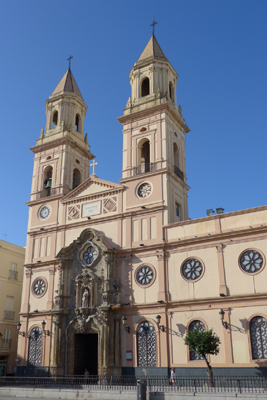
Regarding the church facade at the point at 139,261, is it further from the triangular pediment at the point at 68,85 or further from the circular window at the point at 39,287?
the triangular pediment at the point at 68,85

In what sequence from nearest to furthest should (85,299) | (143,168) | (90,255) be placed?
(85,299)
(90,255)
(143,168)

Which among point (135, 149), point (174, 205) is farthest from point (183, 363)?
point (135, 149)

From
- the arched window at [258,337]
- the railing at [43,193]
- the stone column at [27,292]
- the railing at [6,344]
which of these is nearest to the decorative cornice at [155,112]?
the railing at [43,193]

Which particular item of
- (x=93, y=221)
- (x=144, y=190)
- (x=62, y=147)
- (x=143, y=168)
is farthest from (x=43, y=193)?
(x=144, y=190)

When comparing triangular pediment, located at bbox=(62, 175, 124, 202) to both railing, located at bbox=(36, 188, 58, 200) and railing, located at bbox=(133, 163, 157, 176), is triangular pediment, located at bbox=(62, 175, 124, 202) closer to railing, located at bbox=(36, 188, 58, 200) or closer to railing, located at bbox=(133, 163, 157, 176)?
railing, located at bbox=(133, 163, 157, 176)

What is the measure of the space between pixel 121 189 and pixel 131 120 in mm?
6566

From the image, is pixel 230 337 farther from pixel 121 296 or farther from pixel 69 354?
pixel 69 354

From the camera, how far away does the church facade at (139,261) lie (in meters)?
25.5

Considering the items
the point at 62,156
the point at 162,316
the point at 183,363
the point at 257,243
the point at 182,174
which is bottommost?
the point at 183,363

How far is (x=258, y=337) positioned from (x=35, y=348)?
58.1ft

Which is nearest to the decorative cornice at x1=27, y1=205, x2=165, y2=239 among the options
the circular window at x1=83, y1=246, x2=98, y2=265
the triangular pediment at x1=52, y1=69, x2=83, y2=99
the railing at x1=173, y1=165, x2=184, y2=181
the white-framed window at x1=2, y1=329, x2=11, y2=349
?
the circular window at x1=83, y1=246, x2=98, y2=265

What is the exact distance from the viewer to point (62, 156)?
125 ft

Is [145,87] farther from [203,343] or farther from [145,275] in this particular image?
[203,343]

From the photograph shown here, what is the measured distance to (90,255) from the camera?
32094mm
